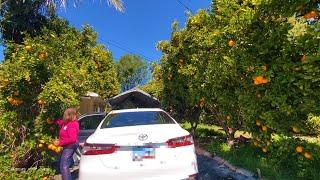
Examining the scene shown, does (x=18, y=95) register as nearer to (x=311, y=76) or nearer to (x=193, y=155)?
(x=193, y=155)

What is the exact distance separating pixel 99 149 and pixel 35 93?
386 cm

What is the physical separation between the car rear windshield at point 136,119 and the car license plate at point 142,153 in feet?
3.98

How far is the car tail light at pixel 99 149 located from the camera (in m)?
6.30

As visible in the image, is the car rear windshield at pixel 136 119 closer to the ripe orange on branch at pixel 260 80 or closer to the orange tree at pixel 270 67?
the orange tree at pixel 270 67

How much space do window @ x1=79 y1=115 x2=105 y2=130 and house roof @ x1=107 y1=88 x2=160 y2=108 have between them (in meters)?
15.1

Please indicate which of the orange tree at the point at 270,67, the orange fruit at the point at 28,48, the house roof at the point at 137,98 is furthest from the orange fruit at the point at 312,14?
the house roof at the point at 137,98

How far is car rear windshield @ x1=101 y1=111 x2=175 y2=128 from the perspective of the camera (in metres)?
7.62

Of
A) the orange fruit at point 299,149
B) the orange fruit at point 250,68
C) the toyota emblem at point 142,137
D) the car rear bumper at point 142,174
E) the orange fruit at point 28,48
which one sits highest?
the orange fruit at point 28,48

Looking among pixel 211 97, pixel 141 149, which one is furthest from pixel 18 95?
pixel 211 97

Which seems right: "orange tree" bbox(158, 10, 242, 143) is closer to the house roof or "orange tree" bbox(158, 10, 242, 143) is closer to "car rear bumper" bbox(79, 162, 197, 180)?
"car rear bumper" bbox(79, 162, 197, 180)

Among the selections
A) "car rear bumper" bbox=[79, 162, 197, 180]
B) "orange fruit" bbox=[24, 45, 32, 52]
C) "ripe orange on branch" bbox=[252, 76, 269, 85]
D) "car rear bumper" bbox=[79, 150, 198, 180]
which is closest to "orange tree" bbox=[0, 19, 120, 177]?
"orange fruit" bbox=[24, 45, 32, 52]

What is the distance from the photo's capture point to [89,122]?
11.7 meters

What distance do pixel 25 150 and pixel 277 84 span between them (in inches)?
229

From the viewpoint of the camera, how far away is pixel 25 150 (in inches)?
365
